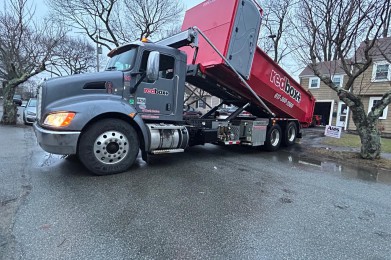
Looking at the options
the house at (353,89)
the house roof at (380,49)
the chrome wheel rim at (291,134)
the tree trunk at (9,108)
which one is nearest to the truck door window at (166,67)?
the chrome wheel rim at (291,134)

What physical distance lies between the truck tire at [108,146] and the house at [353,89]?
12239 millimetres

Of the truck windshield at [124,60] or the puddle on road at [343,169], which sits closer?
the truck windshield at [124,60]

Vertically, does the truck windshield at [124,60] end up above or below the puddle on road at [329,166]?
above

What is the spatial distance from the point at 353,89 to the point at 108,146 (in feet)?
52.0

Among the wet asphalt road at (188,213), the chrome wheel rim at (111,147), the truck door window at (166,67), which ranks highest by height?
the truck door window at (166,67)

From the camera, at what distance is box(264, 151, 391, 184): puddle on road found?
5696 mm

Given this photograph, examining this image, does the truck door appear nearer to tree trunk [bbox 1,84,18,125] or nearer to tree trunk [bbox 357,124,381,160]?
tree trunk [bbox 357,124,381,160]

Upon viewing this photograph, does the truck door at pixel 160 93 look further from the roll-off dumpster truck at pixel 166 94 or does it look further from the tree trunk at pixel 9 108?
the tree trunk at pixel 9 108

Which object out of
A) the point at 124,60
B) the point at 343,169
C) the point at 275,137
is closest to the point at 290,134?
the point at 275,137

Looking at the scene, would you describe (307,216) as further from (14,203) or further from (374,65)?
(374,65)

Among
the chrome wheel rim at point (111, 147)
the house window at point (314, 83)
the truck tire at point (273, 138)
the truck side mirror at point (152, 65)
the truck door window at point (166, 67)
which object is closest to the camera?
the chrome wheel rim at point (111, 147)

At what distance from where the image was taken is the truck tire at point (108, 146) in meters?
4.61

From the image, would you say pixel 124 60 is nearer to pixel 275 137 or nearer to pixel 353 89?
pixel 275 137

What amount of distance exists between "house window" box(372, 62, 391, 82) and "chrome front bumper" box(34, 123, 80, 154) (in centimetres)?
1917
